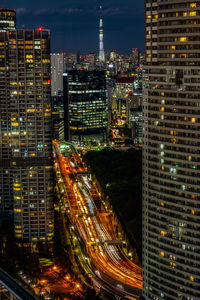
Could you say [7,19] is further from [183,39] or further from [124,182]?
[183,39]

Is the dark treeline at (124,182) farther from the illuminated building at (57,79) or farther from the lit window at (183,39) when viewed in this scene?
the illuminated building at (57,79)

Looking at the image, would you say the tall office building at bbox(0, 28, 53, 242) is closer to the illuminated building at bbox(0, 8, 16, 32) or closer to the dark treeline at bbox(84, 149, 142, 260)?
the dark treeline at bbox(84, 149, 142, 260)

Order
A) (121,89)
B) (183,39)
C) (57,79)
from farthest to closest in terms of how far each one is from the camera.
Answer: (121,89), (57,79), (183,39)

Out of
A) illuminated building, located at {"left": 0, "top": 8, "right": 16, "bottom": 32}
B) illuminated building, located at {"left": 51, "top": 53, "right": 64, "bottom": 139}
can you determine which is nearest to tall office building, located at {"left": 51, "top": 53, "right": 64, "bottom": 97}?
illuminated building, located at {"left": 51, "top": 53, "right": 64, "bottom": 139}

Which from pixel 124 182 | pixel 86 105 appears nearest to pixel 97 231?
pixel 124 182

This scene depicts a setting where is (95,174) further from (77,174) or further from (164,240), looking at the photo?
(164,240)

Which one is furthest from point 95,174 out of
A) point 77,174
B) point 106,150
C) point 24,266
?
point 24,266
